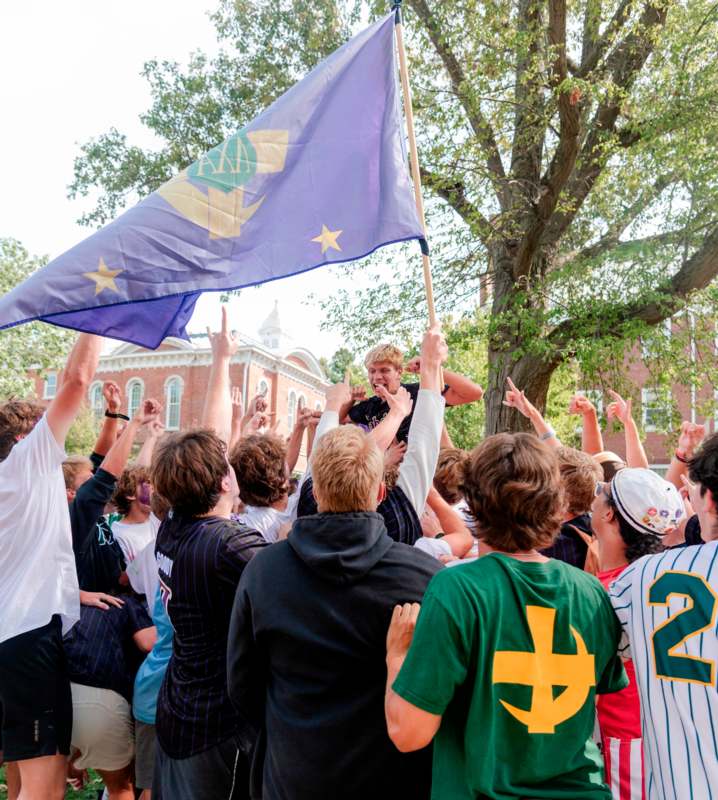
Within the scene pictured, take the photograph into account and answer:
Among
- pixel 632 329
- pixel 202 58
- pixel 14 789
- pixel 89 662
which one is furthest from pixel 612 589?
pixel 202 58

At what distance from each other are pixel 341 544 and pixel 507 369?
9577 mm

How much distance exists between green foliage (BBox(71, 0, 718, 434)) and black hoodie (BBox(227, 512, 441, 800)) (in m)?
8.74

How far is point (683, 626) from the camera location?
6.64ft

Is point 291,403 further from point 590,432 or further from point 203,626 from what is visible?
point 203,626

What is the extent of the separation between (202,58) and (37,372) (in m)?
15.0

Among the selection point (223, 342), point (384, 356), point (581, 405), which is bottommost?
point (581, 405)

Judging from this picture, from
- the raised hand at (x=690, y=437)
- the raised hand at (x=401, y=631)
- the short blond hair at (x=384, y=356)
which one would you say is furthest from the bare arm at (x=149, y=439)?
the raised hand at (x=690, y=437)

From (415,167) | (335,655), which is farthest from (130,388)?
(335,655)

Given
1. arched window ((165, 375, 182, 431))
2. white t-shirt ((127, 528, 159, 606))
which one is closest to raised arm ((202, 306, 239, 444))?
white t-shirt ((127, 528, 159, 606))

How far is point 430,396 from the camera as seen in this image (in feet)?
10.7

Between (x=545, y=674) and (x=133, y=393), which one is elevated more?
(x=133, y=393)

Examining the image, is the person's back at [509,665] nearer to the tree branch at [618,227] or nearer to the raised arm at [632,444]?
the raised arm at [632,444]

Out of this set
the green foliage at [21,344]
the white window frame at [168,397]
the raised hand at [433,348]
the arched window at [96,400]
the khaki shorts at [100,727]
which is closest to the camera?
the raised hand at [433,348]

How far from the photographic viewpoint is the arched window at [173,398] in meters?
43.6
